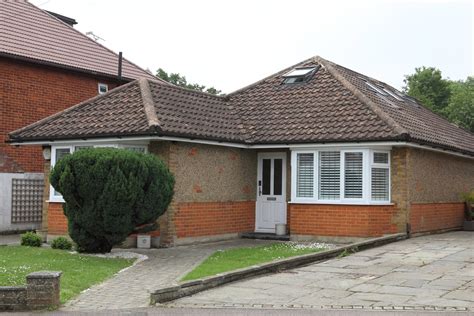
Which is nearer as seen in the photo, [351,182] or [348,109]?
[351,182]

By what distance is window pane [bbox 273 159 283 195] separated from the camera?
17875 mm

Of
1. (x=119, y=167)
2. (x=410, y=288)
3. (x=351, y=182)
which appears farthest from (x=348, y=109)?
(x=410, y=288)

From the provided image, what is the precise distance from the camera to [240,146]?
17156 millimetres

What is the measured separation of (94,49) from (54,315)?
60.9 feet

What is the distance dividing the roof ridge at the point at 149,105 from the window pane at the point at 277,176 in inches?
164

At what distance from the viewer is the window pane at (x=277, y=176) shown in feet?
58.6

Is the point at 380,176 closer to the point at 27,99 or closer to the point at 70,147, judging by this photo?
the point at 70,147

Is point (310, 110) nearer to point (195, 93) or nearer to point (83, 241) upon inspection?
point (195, 93)

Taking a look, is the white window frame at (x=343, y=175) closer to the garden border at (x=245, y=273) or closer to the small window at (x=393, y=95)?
the garden border at (x=245, y=273)

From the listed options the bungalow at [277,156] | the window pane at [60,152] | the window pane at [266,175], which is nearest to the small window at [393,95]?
the bungalow at [277,156]

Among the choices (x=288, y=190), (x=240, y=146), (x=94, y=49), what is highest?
(x=94, y=49)

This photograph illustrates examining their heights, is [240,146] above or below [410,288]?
above

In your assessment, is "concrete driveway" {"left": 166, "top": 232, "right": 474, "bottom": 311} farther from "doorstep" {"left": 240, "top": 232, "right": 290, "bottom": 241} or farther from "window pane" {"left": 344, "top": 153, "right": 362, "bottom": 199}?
"doorstep" {"left": 240, "top": 232, "right": 290, "bottom": 241}

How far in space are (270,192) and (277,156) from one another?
1087 millimetres
